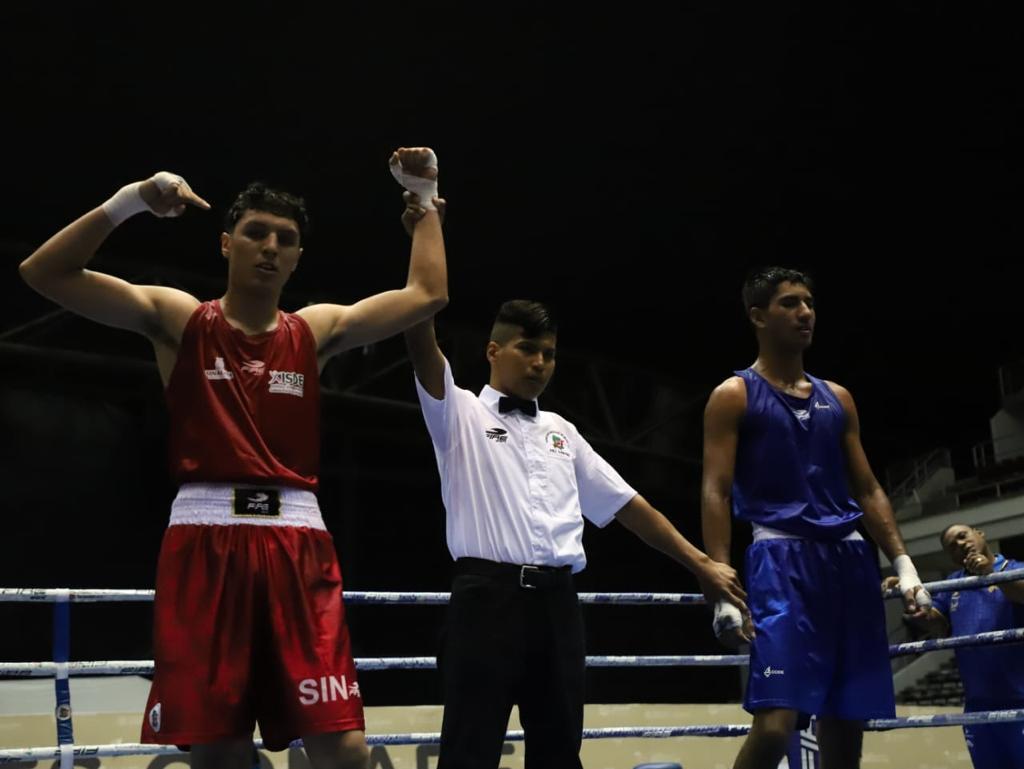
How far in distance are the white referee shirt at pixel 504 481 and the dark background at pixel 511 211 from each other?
21.7 feet

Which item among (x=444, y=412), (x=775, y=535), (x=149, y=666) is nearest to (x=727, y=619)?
(x=775, y=535)

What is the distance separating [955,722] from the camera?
353 centimetres

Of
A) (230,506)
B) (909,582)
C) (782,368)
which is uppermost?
(782,368)

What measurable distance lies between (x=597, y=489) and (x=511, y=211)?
8.82m

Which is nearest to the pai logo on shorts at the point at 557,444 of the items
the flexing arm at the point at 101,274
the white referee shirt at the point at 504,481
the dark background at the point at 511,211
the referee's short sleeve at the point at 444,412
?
the white referee shirt at the point at 504,481

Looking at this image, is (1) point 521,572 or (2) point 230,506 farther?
(1) point 521,572

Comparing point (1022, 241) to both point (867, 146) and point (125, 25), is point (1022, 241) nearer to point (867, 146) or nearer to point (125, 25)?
point (867, 146)

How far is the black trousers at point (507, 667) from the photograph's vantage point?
269cm

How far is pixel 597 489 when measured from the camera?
131 inches

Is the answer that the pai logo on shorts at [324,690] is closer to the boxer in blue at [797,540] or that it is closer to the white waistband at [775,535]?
the boxer in blue at [797,540]

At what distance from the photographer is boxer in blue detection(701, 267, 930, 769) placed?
2.98m

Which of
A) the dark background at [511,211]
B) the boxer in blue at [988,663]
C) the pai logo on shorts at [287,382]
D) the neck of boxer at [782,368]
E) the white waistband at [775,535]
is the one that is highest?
the dark background at [511,211]

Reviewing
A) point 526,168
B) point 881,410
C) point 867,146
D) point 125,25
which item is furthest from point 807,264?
point 125,25

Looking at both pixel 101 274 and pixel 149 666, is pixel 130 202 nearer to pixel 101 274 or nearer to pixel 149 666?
pixel 101 274
